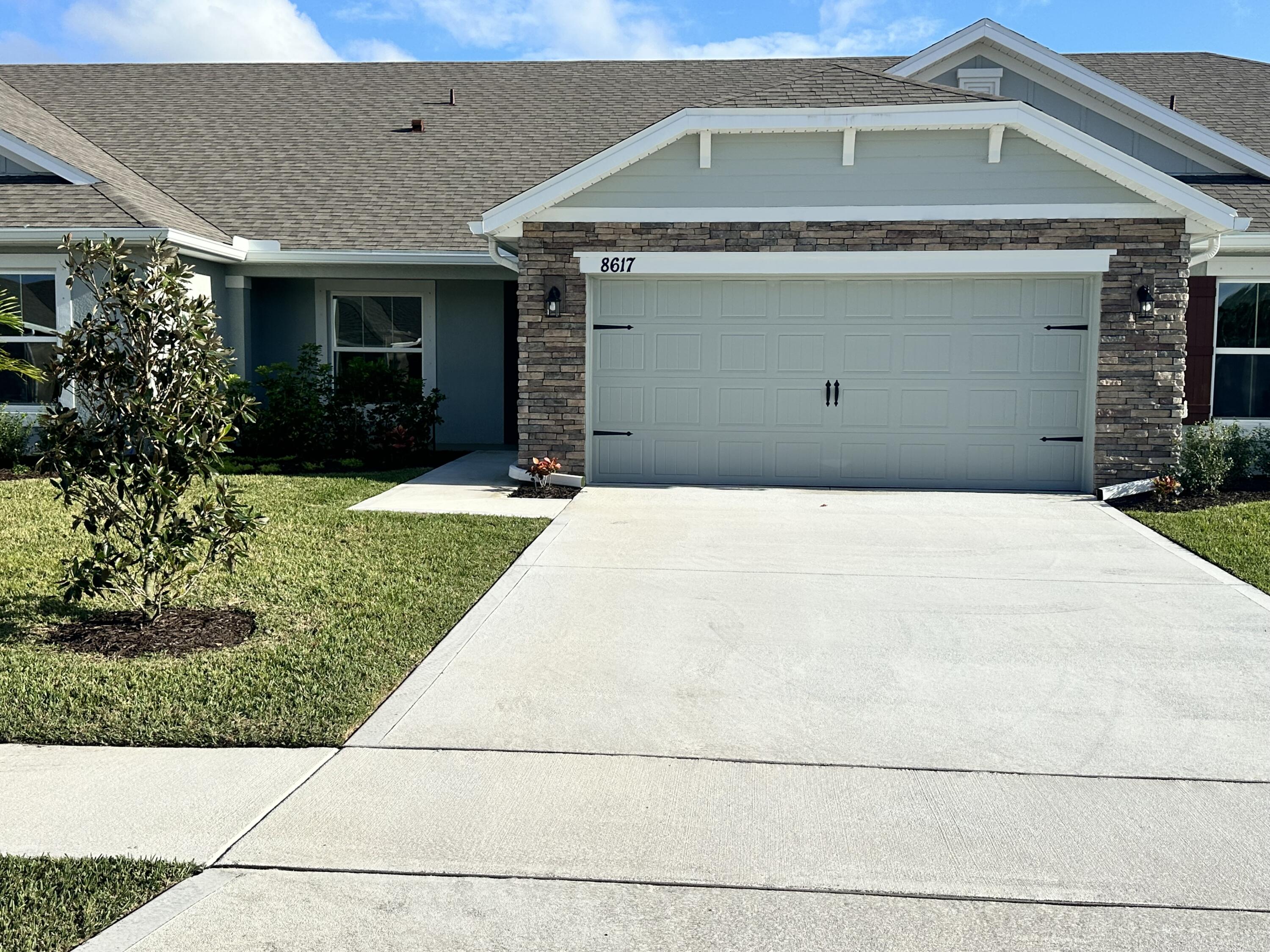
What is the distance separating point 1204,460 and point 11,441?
41.8 feet

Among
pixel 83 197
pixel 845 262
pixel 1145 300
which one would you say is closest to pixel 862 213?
pixel 845 262

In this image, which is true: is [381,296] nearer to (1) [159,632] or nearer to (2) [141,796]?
(1) [159,632]

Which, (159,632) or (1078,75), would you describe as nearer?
(159,632)

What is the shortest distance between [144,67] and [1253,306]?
1781 centimetres

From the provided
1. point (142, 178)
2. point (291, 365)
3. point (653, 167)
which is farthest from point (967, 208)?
point (142, 178)

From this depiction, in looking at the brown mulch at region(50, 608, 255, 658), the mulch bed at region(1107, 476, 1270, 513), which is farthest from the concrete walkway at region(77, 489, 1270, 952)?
the mulch bed at region(1107, 476, 1270, 513)

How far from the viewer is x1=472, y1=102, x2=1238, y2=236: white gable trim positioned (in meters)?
11.3

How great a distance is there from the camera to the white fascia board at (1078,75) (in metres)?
14.2

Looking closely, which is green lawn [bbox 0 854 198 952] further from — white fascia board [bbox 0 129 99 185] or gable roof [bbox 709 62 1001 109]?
white fascia board [bbox 0 129 99 185]

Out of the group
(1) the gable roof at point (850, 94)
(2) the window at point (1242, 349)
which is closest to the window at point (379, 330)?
(1) the gable roof at point (850, 94)

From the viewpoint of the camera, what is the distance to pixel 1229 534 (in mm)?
9711

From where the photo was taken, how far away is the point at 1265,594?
772 cm

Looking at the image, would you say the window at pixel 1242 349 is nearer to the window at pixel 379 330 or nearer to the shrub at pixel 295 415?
the window at pixel 379 330

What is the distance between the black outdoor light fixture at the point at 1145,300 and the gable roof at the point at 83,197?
34.2 feet
